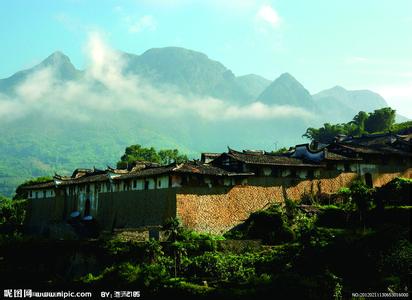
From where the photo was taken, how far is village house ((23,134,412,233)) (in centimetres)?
3288

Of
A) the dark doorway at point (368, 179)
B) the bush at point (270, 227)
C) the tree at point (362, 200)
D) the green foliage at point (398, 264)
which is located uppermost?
the dark doorway at point (368, 179)

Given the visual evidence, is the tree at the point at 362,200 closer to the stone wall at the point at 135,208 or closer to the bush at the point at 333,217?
the bush at the point at 333,217

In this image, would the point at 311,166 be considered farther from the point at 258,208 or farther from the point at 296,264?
the point at 296,264

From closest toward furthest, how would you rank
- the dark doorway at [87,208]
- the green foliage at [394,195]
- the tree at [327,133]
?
the green foliage at [394,195]
the dark doorway at [87,208]
the tree at [327,133]

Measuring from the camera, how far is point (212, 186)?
34.0m

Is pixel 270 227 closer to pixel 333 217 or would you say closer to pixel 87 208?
pixel 333 217

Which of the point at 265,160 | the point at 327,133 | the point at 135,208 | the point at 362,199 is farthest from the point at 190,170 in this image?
the point at 327,133

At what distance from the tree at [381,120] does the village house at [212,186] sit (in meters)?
38.7

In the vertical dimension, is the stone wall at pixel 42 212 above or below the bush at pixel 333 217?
above

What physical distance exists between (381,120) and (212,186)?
62.3 metres

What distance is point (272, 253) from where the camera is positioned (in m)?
25.8

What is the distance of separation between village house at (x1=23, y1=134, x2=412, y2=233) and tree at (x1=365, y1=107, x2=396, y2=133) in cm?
3872

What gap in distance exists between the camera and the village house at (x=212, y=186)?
1294 inches

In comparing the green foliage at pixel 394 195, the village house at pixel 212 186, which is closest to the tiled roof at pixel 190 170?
the village house at pixel 212 186
